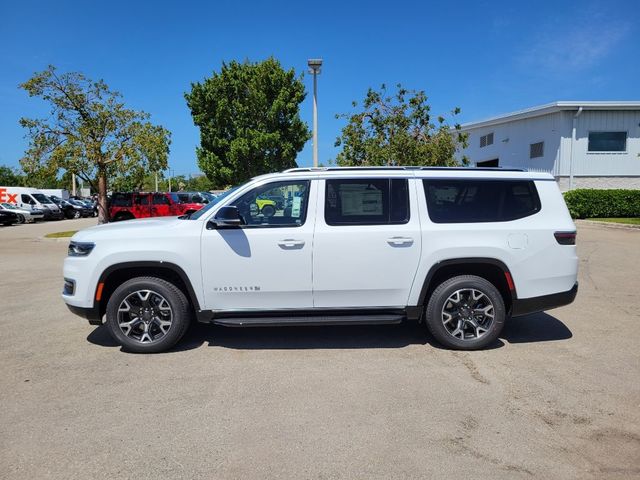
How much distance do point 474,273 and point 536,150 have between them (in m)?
25.9

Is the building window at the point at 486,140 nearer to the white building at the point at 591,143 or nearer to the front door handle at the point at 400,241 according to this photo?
the white building at the point at 591,143

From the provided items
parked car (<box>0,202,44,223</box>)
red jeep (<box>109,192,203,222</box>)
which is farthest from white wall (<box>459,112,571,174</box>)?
parked car (<box>0,202,44,223</box>)

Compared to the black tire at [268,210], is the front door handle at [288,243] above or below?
below

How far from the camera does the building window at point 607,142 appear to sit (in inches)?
1014

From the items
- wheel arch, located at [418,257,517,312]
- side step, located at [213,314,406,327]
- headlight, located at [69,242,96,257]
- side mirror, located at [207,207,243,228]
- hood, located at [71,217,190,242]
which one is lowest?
side step, located at [213,314,406,327]

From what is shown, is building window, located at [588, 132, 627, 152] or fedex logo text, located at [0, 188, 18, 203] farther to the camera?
fedex logo text, located at [0, 188, 18, 203]

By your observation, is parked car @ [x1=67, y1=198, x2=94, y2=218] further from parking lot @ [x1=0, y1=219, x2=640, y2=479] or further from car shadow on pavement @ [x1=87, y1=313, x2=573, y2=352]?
car shadow on pavement @ [x1=87, y1=313, x2=573, y2=352]

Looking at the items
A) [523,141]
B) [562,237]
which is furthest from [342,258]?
[523,141]

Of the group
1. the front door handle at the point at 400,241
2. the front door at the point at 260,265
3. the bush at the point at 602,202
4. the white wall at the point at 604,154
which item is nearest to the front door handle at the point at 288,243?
the front door at the point at 260,265

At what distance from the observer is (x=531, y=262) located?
498 centimetres

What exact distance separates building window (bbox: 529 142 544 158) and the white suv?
24.9 m

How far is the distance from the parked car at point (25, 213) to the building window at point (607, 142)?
33.1 m

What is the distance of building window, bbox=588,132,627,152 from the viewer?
25.8 meters

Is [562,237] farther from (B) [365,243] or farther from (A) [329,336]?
(A) [329,336]
